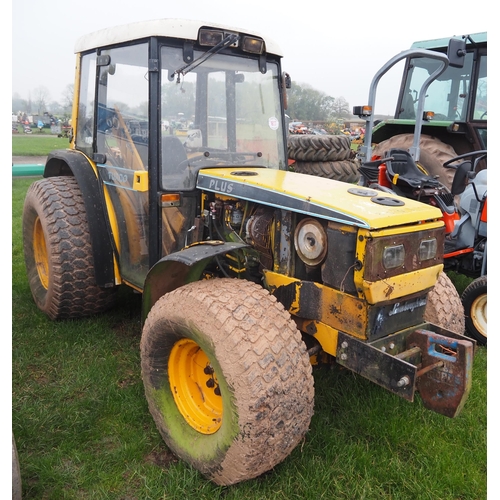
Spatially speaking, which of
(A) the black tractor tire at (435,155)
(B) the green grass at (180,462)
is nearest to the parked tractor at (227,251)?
(B) the green grass at (180,462)

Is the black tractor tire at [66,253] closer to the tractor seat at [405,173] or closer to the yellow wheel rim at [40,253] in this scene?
the yellow wheel rim at [40,253]

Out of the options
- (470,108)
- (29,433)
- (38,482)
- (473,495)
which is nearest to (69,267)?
(29,433)

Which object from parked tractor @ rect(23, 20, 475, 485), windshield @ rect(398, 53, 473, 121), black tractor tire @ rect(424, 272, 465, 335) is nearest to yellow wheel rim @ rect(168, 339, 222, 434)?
parked tractor @ rect(23, 20, 475, 485)

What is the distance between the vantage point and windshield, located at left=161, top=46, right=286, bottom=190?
3092mm

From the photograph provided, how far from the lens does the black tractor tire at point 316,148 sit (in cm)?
650

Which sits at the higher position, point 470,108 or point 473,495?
point 470,108

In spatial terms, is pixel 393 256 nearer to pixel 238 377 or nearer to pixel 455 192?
pixel 238 377

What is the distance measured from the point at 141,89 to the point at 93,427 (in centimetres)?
205

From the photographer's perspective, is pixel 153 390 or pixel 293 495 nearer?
pixel 293 495

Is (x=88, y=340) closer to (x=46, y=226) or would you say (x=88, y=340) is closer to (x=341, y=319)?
(x=46, y=226)

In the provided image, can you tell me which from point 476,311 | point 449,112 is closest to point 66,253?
point 476,311

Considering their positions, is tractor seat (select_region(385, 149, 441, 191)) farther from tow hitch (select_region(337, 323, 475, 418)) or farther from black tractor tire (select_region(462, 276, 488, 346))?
tow hitch (select_region(337, 323, 475, 418))

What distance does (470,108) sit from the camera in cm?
637

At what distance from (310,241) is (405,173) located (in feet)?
9.14
